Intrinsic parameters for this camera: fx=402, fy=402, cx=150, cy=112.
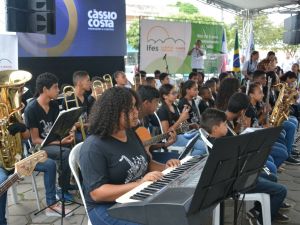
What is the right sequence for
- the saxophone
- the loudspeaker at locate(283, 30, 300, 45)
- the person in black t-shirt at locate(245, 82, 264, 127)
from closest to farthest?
the person in black t-shirt at locate(245, 82, 264, 127)
the saxophone
the loudspeaker at locate(283, 30, 300, 45)

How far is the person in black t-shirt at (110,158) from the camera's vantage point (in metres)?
2.38

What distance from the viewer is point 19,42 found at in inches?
314

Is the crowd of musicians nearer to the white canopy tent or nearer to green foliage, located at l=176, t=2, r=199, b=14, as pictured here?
the white canopy tent

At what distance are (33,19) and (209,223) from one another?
4.90m

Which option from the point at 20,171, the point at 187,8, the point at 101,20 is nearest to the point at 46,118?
the point at 20,171

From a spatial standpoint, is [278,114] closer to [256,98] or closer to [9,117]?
[256,98]

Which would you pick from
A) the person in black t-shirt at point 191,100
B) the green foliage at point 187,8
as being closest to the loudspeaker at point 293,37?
the person in black t-shirt at point 191,100

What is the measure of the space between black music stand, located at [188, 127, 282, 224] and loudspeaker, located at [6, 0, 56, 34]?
552 cm

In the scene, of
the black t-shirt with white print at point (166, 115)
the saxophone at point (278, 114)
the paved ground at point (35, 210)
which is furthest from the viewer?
the saxophone at point (278, 114)

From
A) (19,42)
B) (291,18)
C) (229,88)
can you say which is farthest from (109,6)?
(291,18)

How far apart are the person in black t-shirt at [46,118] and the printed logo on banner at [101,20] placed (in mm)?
5115

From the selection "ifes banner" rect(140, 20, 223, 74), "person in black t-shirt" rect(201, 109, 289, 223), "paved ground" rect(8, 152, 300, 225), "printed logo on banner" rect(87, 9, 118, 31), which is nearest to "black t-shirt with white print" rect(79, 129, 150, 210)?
"person in black t-shirt" rect(201, 109, 289, 223)

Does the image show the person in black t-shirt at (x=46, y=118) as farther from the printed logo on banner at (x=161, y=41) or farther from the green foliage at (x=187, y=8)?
the green foliage at (x=187, y=8)

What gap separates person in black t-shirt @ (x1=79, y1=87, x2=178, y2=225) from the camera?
2381 millimetres
